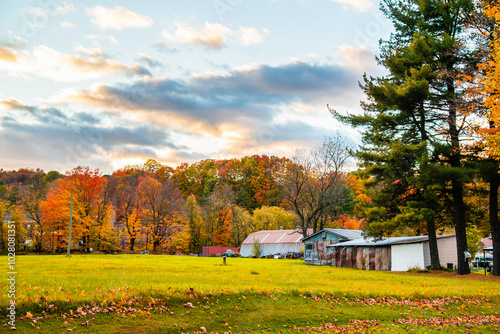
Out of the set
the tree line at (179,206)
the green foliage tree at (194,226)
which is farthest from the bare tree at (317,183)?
the green foliage tree at (194,226)

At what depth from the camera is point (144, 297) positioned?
10.6 metres

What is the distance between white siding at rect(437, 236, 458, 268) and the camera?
1292 inches

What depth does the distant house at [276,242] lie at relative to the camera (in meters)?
65.4

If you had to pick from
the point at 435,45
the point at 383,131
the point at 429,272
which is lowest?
the point at 429,272

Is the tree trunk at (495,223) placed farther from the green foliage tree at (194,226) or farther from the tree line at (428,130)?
the green foliage tree at (194,226)

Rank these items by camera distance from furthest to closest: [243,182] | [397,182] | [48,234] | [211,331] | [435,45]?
[243,182], [48,234], [397,182], [435,45], [211,331]

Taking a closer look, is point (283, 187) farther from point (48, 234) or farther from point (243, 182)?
point (243, 182)

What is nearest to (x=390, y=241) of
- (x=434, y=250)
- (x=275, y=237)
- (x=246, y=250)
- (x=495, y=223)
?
(x=434, y=250)

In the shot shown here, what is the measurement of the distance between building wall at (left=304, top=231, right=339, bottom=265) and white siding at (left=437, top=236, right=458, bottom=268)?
1224cm

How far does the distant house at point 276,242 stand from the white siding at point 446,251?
30.6 meters

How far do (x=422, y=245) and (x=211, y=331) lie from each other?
27.4 m

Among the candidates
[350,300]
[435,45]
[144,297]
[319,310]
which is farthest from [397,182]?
[144,297]

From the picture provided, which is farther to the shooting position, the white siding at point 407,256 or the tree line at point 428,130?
the white siding at point 407,256

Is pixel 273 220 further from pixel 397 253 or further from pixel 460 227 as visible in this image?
pixel 460 227
